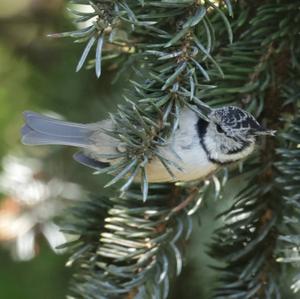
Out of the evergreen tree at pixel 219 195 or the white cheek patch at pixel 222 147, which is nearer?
the evergreen tree at pixel 219 195

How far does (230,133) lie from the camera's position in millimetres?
1214

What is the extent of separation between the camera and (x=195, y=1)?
916mm

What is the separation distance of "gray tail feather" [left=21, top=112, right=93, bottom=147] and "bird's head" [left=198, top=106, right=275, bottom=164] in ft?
0.65

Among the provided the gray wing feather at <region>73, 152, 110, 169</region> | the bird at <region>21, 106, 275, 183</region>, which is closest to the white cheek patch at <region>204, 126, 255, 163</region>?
the bird at <region>21, 106, 275, 183</region>

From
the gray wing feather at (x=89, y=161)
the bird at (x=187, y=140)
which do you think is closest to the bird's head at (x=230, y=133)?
the bird at (x=187, y=140)

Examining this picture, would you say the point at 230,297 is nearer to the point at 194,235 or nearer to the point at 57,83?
the point at 194,235

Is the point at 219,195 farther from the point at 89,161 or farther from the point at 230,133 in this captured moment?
the point at 89,161

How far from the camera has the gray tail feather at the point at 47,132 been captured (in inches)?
47.3

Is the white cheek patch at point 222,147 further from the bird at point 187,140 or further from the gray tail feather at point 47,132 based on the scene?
the gray tail feather at point 47,132

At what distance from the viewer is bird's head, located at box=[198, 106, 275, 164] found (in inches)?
42.8

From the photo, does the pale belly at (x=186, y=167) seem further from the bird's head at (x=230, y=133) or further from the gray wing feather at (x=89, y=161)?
the gray wing feather at (x=89, y=161)

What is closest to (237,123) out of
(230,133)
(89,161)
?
(230,133)

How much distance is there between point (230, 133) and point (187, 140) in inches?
2.7

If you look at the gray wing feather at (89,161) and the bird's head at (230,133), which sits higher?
the bird's head at (230,133)
